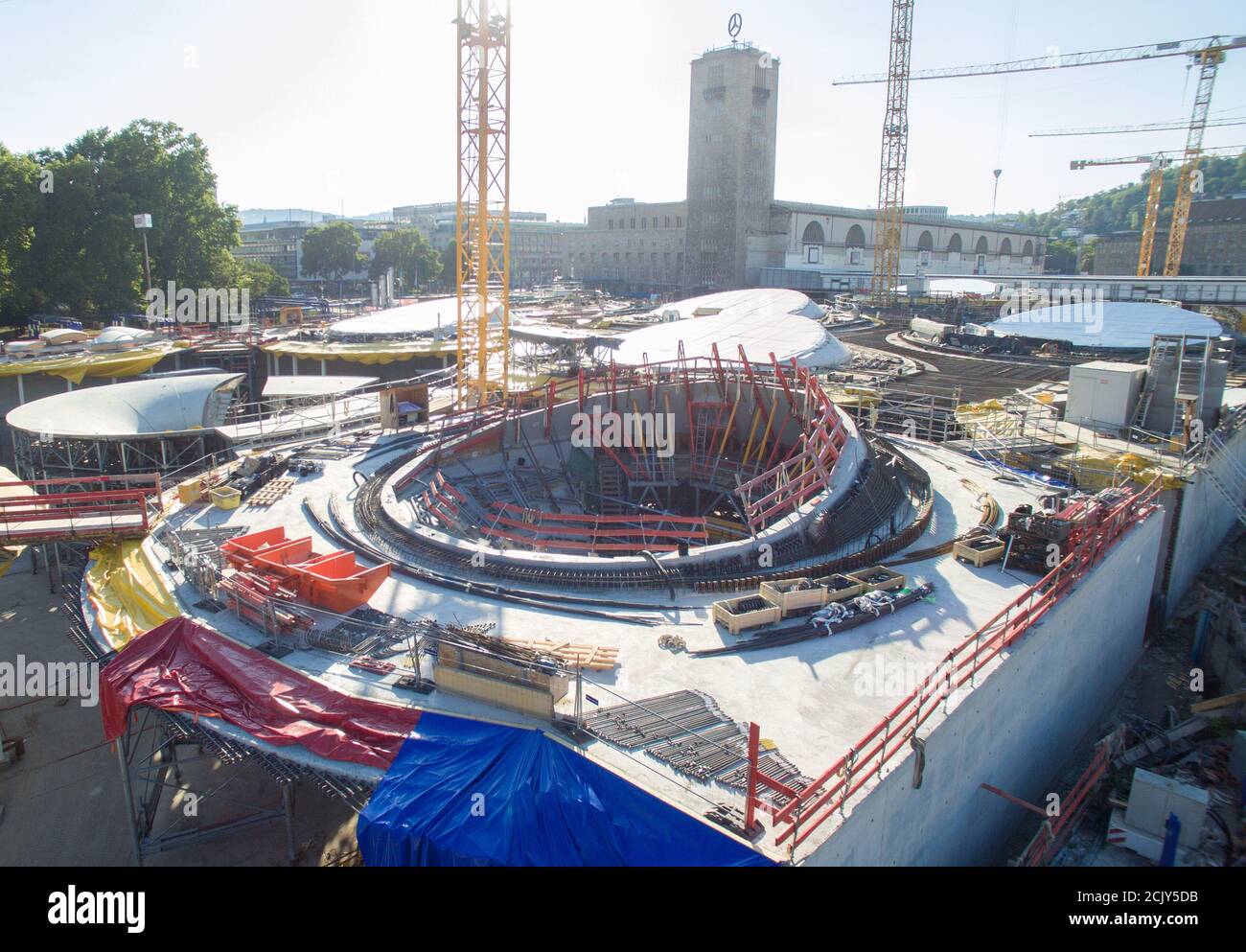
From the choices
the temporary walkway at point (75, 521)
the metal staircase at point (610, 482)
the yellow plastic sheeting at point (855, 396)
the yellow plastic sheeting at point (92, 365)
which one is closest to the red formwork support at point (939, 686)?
the yellow plastic sheeting at point (855, 396)

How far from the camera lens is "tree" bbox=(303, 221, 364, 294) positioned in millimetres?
94875

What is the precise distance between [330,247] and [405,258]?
9103 millimetres

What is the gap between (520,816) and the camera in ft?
24.4

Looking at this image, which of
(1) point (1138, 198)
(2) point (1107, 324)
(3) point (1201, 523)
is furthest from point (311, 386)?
(1) point (1138, 198)

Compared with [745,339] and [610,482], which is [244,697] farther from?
[745,339]

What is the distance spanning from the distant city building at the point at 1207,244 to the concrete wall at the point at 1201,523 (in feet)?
245

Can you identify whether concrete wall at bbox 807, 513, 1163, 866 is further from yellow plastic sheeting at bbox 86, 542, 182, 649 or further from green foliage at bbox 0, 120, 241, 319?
green foliage at bbox 0, 120, 241, 319

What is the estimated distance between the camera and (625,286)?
99.6 meters

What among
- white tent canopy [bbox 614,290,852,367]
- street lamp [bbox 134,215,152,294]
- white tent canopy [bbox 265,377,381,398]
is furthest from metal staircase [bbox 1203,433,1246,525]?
street lamp [bbox 134,215,152,294]

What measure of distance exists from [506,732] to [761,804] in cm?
276

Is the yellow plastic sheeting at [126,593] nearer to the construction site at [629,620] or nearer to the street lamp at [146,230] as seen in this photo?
the construction site at [629,620]

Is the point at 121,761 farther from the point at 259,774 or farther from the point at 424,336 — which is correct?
the point at 424,336

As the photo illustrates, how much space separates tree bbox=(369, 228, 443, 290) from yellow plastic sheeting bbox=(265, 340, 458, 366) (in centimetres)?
5737
